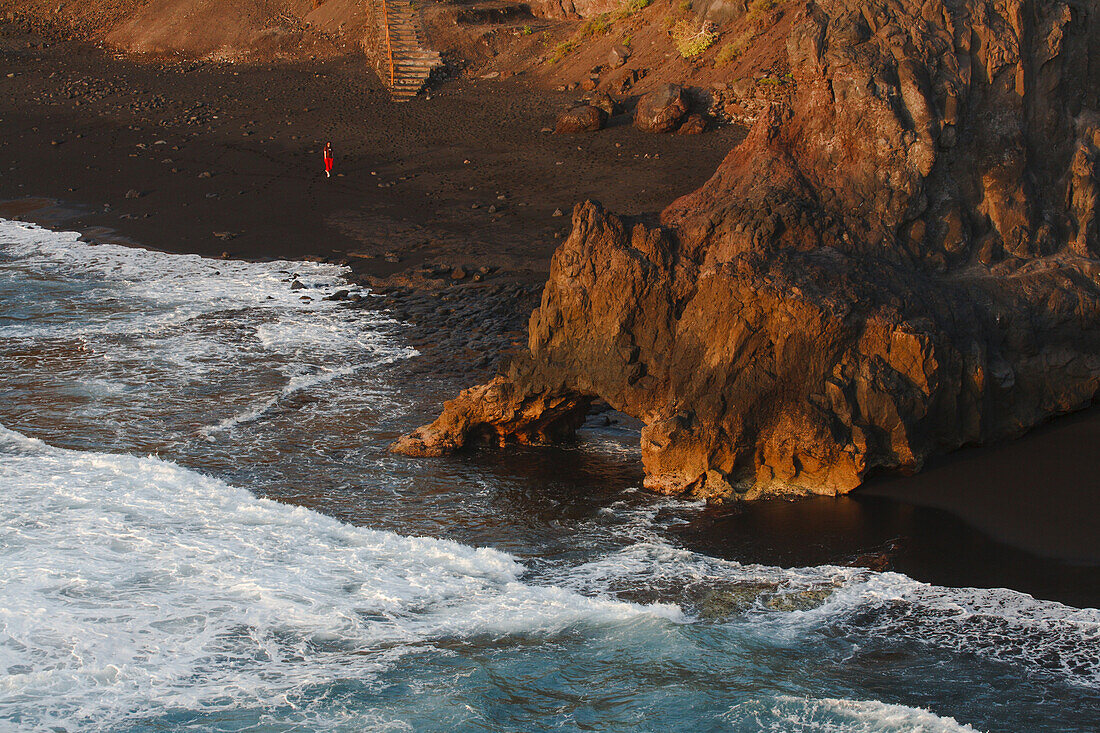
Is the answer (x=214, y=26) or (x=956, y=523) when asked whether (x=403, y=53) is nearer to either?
(x=214, y=26)

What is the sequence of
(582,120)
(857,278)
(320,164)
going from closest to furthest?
(857,278) < (582,120) < (320,164)

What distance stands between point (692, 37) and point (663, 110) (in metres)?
3.15

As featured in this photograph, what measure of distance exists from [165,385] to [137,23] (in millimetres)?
22894

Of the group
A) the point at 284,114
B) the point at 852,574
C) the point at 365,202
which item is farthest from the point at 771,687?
the point at 284,114

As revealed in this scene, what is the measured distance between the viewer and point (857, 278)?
34.9 feet

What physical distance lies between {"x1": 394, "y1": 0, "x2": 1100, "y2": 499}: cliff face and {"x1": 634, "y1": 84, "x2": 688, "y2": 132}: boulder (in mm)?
10924

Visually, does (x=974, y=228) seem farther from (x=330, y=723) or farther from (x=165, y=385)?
(x=165, y=385)

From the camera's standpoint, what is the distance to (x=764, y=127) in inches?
464

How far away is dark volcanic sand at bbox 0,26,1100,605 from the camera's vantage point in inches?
384

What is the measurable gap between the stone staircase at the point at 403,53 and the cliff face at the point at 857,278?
53.7 feet

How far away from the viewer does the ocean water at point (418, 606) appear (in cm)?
771

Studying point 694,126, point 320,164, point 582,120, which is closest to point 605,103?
point 582,120

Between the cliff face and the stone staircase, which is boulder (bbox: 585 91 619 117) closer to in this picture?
the stone staircase

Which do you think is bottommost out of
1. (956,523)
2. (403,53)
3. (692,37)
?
(956,523)
